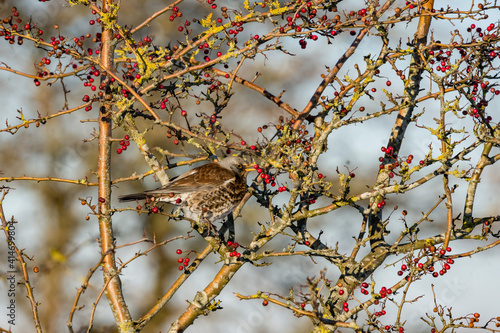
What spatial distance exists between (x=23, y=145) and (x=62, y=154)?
702 mm

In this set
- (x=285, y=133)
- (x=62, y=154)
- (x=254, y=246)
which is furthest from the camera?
(x=62, y=154)

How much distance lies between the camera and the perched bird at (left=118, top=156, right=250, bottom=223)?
16.4ft

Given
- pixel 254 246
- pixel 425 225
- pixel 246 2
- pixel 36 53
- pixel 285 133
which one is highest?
pixel 36 53

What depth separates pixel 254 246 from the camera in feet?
12.8

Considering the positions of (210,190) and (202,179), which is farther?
(202,179)

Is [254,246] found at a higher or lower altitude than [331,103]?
lower

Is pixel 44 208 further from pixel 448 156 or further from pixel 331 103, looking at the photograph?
pixel 448 156

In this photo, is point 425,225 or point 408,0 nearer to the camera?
point 408,0

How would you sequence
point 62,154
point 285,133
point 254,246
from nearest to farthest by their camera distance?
point 285,133
point 254,246
point 62,154

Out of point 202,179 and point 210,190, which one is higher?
point 202,179

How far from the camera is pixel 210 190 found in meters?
5.18

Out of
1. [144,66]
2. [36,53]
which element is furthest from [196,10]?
[144,66]

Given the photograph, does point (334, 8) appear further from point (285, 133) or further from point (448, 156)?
point (448, 156)

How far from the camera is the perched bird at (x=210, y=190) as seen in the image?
16.4 feet
